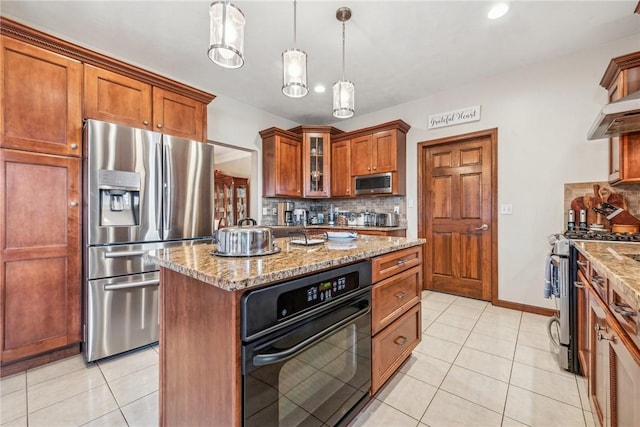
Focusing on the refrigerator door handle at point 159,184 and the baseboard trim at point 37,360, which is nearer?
the baseboard trim at point 37,360

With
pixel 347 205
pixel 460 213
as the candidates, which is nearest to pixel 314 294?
pixel 460 213

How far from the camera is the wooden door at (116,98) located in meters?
2.03

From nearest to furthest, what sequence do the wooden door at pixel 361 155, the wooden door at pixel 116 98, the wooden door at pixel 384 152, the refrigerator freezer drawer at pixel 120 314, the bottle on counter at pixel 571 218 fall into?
1. the refrigerator freezer drawer at pixel 120 314
2. the wooden door at pixel 116 98
3. the bottle on counter at pixel 571 218
4. the wooden door at pixel 384 152
5. the wooden door at pixel 361 155

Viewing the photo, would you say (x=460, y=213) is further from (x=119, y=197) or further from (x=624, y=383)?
(x=119, y=197)

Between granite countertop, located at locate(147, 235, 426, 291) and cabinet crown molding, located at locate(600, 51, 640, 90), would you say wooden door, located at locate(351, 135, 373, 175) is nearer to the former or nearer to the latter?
cabinet crown molding, located at locate(600, 51, 640, 90)

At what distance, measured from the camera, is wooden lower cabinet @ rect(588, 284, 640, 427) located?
0.77 m

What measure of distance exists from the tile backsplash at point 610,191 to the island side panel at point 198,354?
3.28 metres

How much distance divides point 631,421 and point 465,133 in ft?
9.99

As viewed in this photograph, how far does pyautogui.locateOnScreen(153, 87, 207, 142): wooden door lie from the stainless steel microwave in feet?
7.19

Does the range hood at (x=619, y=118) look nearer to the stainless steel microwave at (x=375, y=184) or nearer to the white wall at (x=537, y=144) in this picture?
the white wall at (x=537, y=144)

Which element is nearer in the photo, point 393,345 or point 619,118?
point 393,345

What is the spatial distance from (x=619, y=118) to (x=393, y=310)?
193 cm

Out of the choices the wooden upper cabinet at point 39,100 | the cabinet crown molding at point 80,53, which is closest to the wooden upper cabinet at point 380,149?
the cabinet crown molding at point 80,53

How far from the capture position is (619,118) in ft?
5.67
